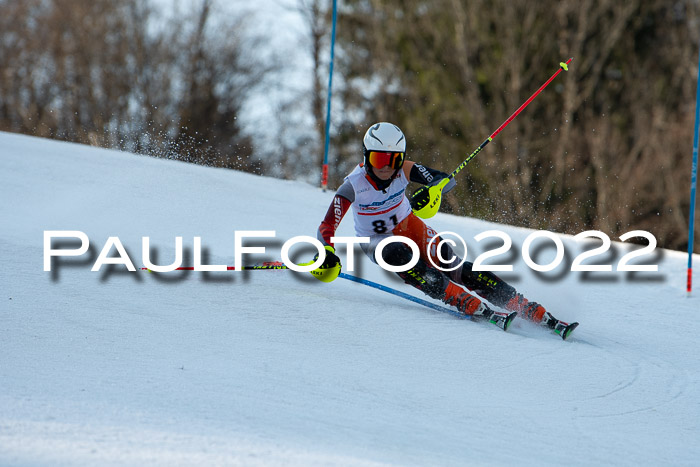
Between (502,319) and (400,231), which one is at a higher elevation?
(400,231)

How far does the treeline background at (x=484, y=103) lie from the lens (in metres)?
19.9

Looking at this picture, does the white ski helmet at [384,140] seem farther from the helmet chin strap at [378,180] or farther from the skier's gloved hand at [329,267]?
the skier's gloved hand at [329,267]

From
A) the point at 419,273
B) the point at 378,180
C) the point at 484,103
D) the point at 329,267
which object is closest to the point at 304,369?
the point at 329,267

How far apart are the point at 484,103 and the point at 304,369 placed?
18428mm

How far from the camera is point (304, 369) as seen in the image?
3590 millimetres

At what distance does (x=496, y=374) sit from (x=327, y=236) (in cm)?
145

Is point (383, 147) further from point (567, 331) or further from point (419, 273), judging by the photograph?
point (567, 331)

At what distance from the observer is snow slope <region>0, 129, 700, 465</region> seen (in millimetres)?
2768

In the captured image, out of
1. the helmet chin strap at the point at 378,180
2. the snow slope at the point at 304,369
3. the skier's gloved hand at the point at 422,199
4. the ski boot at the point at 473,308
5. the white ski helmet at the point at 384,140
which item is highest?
the white ski helmet at the point at 384,140

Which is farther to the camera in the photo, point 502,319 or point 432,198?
point 432,198

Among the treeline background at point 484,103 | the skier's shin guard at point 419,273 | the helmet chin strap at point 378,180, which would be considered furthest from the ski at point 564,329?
the treeline background at point 484,103

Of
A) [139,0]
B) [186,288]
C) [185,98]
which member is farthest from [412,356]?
[139,0]

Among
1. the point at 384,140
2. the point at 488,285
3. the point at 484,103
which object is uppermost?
the point at 484,103

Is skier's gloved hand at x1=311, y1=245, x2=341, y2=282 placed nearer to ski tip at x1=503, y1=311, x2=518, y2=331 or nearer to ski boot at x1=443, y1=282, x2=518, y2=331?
ski boot at x1=443, y1=282, x2=518, y2=331
